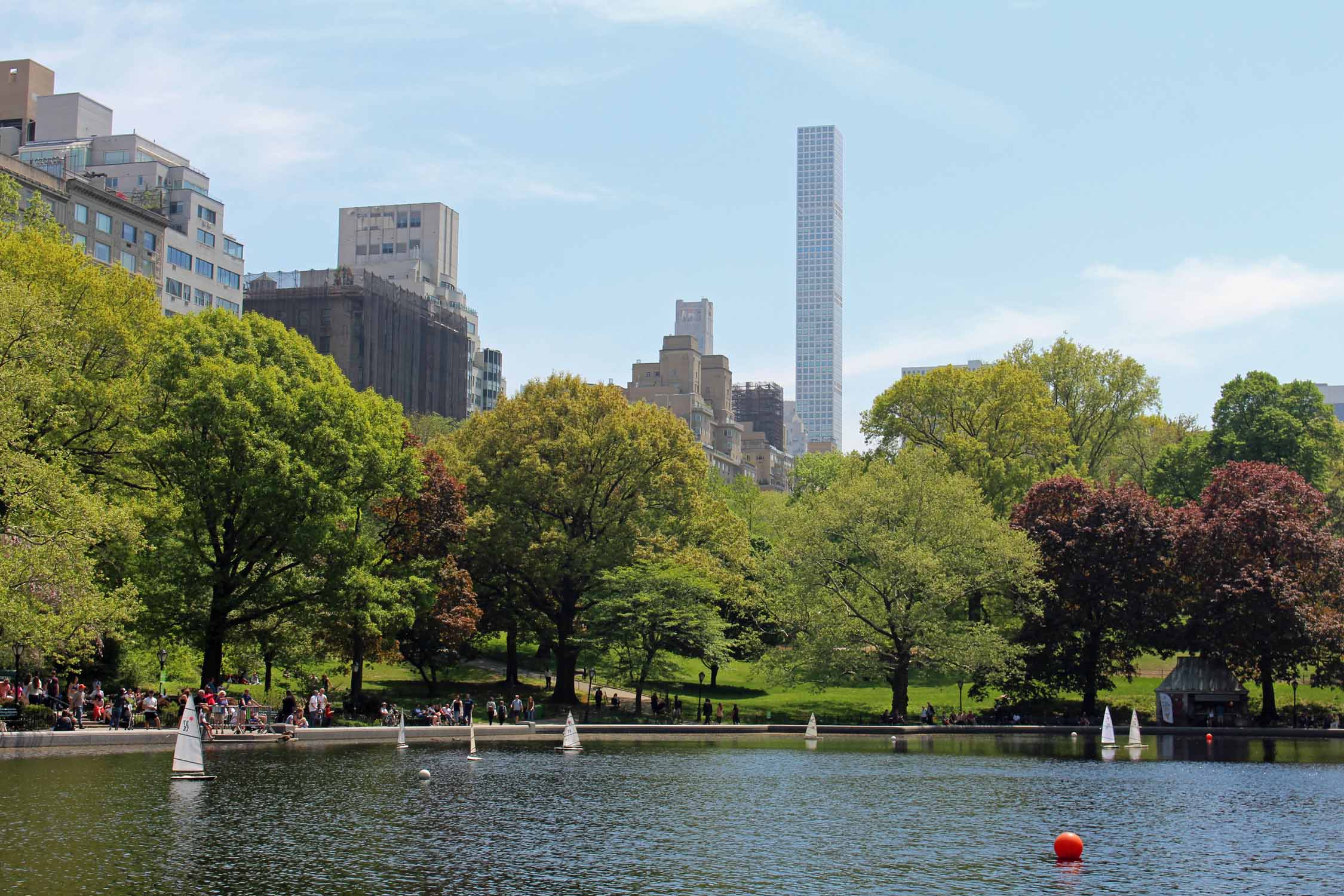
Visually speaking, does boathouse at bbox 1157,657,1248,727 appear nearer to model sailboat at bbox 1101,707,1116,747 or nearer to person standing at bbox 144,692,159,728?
model sailboat at bbox 1101,707,1116,747

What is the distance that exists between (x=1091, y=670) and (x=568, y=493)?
31878 mm

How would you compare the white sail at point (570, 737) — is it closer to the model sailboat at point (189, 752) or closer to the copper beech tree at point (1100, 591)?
the model sailboat at point (189, 752)

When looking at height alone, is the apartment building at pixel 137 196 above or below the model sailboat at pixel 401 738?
above

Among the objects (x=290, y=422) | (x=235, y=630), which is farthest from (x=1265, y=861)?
(x=235, y=630)

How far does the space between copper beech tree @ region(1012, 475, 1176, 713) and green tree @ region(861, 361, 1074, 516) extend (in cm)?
1439

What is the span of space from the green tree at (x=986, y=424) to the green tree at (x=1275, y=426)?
11055mm

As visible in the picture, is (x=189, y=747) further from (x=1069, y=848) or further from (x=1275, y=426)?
(x=1275, y=426)

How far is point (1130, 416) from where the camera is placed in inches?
4063

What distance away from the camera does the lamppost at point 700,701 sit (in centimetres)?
7337

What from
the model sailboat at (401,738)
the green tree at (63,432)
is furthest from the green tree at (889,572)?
the green tree at (63,432)

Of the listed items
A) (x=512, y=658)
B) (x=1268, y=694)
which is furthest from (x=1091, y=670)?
(x=512, y=658)

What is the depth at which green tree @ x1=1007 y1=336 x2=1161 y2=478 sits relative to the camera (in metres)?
Answer: 103

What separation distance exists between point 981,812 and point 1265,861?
8372 mm

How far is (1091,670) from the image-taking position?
76.0m
